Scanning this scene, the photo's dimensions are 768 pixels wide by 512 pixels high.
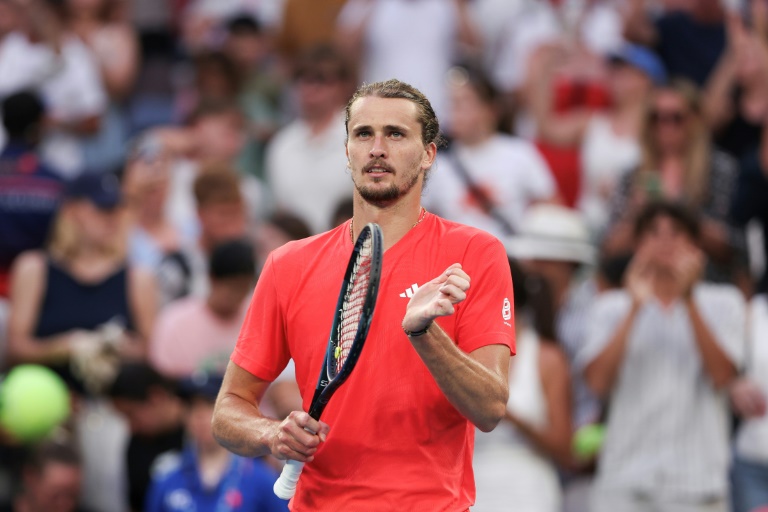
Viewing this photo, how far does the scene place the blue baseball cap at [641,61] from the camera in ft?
35.6

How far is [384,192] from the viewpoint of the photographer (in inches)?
173

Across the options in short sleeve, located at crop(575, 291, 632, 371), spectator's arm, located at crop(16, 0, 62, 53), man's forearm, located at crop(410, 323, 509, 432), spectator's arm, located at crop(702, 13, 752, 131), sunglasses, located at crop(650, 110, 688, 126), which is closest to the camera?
man's forearm, located at crop(410, 323, 509, 432)

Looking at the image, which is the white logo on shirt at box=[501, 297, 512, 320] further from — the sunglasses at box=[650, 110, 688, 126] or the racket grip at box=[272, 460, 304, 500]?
the sunglasses at box=[650, 110, 688, 126]

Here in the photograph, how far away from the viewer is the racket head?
161 inches

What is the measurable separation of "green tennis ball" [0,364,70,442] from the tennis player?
3.77m

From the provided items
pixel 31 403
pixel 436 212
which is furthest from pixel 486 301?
pixel 436 212

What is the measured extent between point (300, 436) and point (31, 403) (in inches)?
173

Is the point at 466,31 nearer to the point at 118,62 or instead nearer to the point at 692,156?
the point at 692,156

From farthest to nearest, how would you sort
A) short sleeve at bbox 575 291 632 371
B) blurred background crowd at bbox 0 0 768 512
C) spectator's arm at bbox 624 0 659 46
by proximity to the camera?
1. spectator's arm at bbox 624 0 659 46
2. short sleeve at bbox 575 291 632 371
3. blurred background crowd at bbox 0 0 768 512

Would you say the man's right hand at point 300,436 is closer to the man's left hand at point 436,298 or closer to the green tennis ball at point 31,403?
the man's left hand at point 436,298

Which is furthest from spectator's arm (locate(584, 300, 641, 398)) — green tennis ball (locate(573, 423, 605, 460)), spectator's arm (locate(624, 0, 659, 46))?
spectator's arm (locate(624, 0, 659, 46))

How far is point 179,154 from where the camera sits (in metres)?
10.9

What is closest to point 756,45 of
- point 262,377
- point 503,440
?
point 503,440

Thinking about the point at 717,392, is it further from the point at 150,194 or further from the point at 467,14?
the point at 467,14
